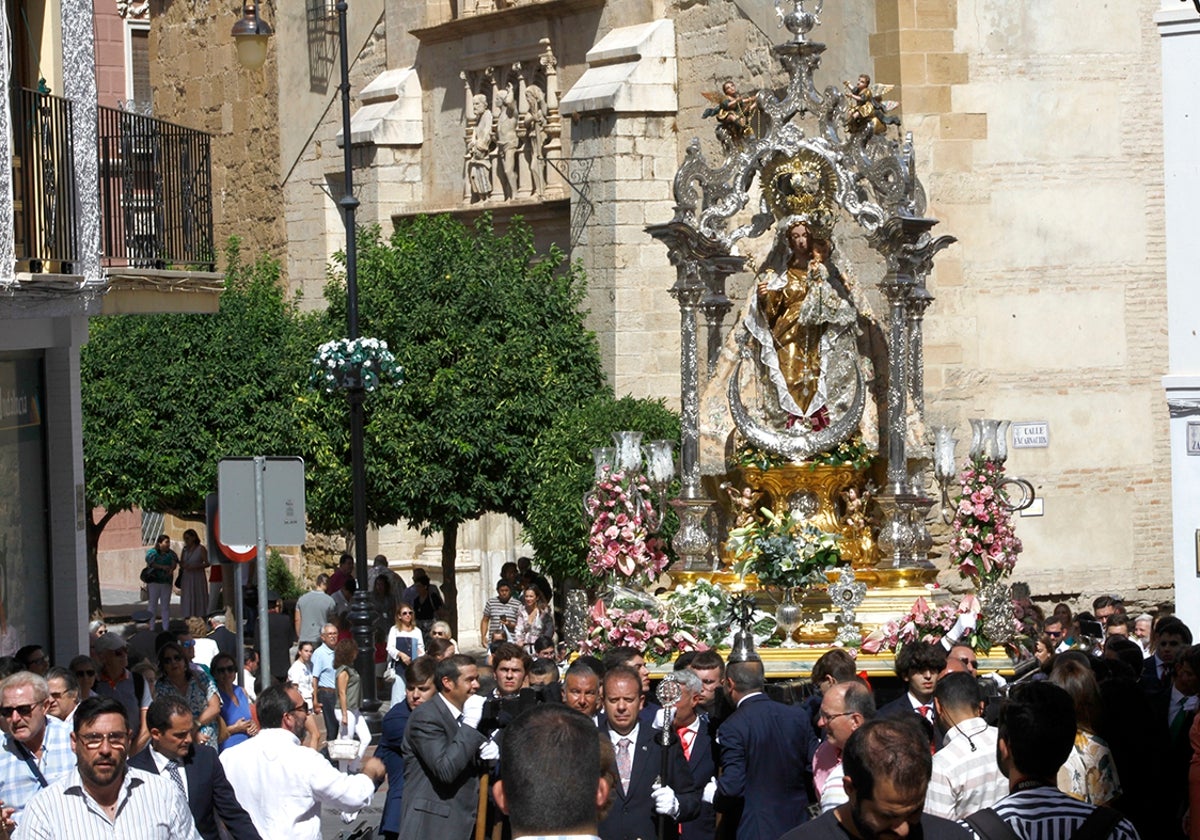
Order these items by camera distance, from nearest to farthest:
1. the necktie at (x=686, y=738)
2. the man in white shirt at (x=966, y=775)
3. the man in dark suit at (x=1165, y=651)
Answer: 1. the man in white shirt at (x=966, y=775)
2. the necktie at (x=686, y=738)
3. the man in dark suit at (x=1165, y=651)

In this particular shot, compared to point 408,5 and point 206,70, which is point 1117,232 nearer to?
point 408,5

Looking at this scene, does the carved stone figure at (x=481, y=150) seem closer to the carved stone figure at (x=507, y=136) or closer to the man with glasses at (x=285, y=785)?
the carved stone figure at (x=507, y=136)

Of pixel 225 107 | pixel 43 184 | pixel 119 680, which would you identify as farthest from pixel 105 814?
pixel 225 107

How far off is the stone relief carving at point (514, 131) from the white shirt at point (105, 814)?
2121 centimetres

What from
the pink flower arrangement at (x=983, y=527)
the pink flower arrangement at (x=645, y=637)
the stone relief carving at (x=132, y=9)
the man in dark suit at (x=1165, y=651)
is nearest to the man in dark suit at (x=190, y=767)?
the man in dark suit at (x=1165, y=651)

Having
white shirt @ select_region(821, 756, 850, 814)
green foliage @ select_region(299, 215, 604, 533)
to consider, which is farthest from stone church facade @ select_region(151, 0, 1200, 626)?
white shirt @ select_region(821, 756, 850, 814)

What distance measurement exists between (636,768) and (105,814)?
275 cm

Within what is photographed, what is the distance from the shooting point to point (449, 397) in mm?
25750

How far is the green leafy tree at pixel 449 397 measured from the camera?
2564 cm

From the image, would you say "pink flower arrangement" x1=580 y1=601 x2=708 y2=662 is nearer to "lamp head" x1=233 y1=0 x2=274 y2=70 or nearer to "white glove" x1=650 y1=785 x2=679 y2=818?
"white glove" x1=650 y1=785 x2=679 y2=818

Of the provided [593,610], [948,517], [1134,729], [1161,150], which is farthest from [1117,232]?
[1134,729]

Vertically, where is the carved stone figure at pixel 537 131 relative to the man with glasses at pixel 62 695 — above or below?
above

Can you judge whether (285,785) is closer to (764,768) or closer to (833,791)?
(764,768)

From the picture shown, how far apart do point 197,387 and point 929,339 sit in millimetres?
11337
